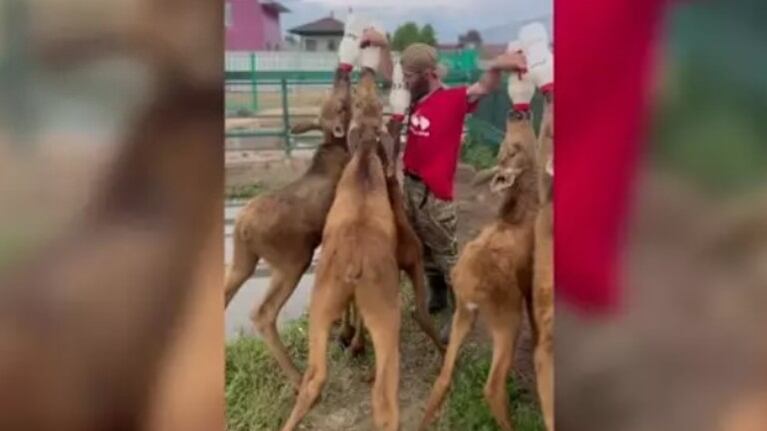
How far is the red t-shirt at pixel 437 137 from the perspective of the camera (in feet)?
5.19

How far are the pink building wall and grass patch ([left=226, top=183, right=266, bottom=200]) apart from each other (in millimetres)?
189

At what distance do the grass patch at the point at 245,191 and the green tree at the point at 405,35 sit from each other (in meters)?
0.27

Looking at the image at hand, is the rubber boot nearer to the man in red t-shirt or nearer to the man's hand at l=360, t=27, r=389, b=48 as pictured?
the man in red t-shirt

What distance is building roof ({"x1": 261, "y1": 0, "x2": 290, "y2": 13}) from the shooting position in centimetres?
153

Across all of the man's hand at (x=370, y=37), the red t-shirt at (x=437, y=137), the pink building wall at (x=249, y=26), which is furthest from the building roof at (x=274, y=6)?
the red t-shirt at (x=437, y=137)

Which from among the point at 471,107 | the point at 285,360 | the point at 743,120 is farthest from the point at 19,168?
the point at 743,120

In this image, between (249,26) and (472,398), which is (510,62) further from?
(472,398)

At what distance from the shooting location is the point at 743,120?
156cm

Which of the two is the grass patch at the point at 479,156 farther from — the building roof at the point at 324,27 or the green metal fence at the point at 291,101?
the building roof at the point at 324,27

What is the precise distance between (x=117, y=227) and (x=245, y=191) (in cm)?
18

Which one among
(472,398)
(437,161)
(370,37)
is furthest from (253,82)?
(472,398)

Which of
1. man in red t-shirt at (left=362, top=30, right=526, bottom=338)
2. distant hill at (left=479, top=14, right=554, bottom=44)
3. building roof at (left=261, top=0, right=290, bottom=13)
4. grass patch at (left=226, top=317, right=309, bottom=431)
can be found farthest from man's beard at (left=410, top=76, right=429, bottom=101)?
grass patch at (left=226, top=317, right=309, bottom=431)

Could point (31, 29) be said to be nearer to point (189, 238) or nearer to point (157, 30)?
point (157, 30)

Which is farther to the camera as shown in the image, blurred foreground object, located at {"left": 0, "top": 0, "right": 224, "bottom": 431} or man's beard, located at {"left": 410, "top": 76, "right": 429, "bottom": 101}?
man's beard, located at {"left": 410, "top": 76, "right": 429, "bottom": 101}
